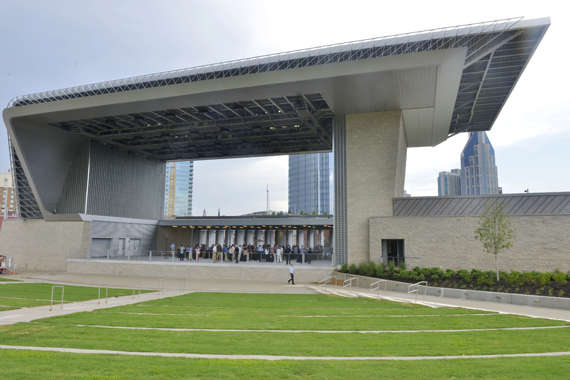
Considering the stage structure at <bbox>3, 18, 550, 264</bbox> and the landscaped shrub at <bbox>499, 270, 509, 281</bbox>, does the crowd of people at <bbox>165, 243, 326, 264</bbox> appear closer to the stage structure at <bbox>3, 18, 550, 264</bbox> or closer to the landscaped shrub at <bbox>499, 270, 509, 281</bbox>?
the stage structure at <bbox>3, 18, 550, 264</bbox>

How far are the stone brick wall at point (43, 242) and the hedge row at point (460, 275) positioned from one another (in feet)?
79.9

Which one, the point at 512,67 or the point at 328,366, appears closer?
the point at 328,366

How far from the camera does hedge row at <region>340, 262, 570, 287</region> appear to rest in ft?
57.6

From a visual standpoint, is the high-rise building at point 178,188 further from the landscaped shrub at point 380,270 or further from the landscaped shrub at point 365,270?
the landscaped shrub at point 380,270

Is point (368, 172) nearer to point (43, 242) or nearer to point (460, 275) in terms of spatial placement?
point (460, 275)

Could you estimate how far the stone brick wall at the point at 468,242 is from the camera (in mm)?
20625

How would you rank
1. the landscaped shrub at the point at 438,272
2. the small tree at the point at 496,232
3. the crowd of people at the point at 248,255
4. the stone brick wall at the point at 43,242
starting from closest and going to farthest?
the small tree at the point at 496,232
the landscaped shrub at the point at 438,272
the crowd of people at the point at 248,255
the stone brick wall at the point at 43,242

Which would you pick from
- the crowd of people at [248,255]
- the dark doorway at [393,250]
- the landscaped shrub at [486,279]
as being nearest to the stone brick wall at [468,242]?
the dark doorway at [393,250]

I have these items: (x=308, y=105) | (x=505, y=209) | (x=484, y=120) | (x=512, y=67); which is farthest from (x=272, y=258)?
(x=484, y=120)

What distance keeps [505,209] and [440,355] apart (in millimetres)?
18519

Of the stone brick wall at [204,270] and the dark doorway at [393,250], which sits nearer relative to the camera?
the dark doorway at [393,250]

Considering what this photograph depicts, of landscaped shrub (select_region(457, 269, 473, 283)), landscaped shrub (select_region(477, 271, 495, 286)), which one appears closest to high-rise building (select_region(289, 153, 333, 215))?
landscaped shrub (select_region(457, 269, 473, 283))

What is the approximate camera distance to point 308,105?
98.6 ft

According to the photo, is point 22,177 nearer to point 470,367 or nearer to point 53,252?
point 53,252
